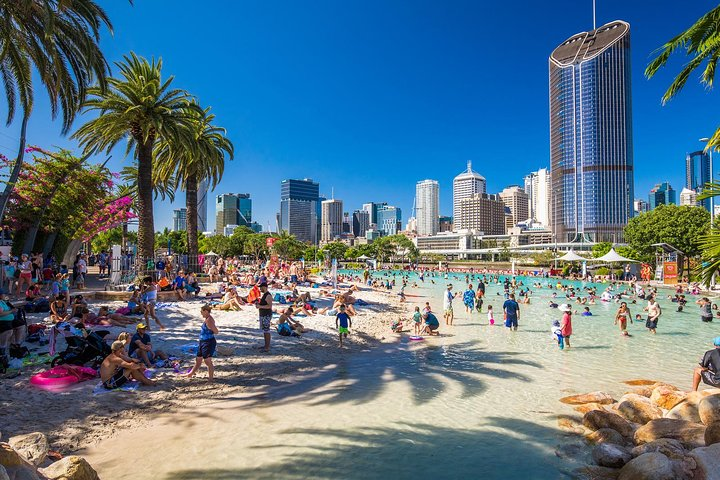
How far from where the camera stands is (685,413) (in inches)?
302

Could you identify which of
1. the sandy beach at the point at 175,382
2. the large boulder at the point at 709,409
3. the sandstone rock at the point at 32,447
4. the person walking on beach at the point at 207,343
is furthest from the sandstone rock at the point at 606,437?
the sandstone rock at the point at 32,447

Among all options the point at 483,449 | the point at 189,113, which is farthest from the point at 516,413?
the point at 189,113

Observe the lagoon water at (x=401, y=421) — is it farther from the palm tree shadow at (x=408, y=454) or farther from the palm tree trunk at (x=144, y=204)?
the palm tree trunk at (x=144, y=204)

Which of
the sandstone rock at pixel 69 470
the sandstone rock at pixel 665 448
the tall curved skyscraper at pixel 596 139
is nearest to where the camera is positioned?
the sandstone rock at pixel 69 470

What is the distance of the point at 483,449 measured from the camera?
717 centimetres

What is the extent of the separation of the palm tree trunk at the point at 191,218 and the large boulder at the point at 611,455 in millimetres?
23528

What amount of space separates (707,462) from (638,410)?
9.61ft

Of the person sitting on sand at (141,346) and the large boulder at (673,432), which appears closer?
the large boulder at (673,432)

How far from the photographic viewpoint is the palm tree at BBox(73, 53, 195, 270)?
18188 millimetres

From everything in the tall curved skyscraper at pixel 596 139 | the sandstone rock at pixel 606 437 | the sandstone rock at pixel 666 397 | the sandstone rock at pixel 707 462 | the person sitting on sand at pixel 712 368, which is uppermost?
the tall curved skyscraper at pixel 596 139

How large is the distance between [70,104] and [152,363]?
9.10 meters

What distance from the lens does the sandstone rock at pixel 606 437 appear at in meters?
7.14

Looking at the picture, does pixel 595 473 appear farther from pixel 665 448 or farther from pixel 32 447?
pixel 32 447

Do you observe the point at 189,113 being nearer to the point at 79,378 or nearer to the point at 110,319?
the point at 110,319
